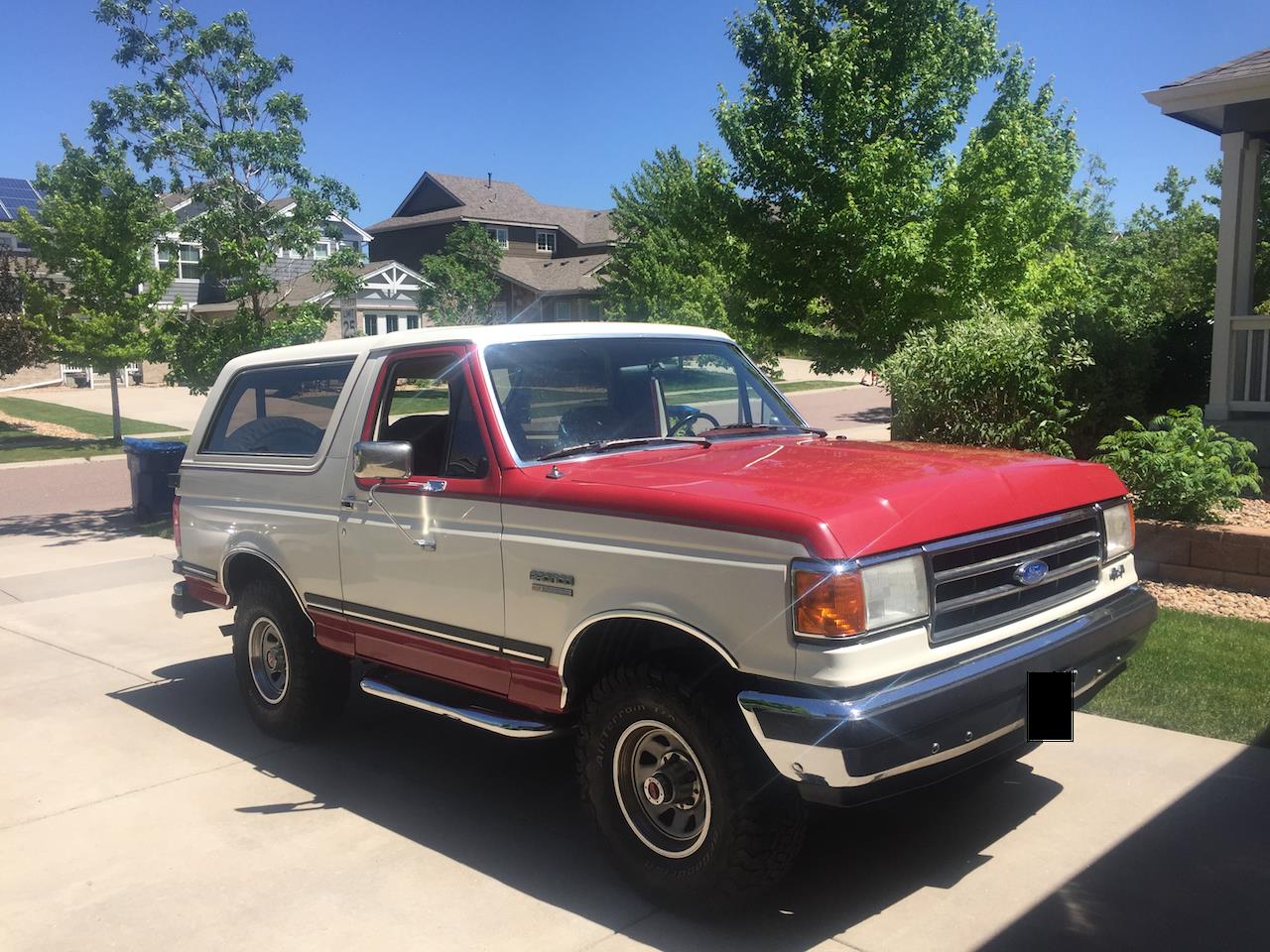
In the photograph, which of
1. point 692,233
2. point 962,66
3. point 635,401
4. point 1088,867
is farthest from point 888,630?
point 692,233

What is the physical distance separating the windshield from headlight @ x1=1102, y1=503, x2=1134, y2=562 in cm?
151

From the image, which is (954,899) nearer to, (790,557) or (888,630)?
(888,630)

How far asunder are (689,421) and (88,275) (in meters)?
20.4

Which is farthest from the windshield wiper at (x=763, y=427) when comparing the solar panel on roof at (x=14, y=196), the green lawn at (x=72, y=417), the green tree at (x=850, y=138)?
the solar panel on roof at (x=14, y=196)

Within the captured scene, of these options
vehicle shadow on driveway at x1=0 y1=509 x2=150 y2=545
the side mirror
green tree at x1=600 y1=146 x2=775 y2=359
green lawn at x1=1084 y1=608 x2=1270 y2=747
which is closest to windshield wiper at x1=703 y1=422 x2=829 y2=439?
the side mirror

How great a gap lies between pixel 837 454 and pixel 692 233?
14.2 metres

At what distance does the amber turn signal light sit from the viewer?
11.0ft

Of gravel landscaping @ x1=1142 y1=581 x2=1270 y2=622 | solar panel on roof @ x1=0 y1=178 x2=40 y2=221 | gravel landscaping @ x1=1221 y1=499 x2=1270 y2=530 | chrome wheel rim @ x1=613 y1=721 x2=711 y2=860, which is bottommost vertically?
gravel landscaping @ x1=1142 y1=581 x2=1270 y2=622

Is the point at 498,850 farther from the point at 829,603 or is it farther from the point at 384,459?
the point at 829,603

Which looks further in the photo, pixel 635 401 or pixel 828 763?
pixel 635 401

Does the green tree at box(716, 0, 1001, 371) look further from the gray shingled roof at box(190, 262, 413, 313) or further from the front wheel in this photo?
the front wheel

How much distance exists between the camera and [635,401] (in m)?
5.12

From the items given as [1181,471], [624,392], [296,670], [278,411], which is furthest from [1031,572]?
[1181,471]

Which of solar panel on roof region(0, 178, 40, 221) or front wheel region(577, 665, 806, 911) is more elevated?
solar panel on roof region(0, 178, 40, 221)
